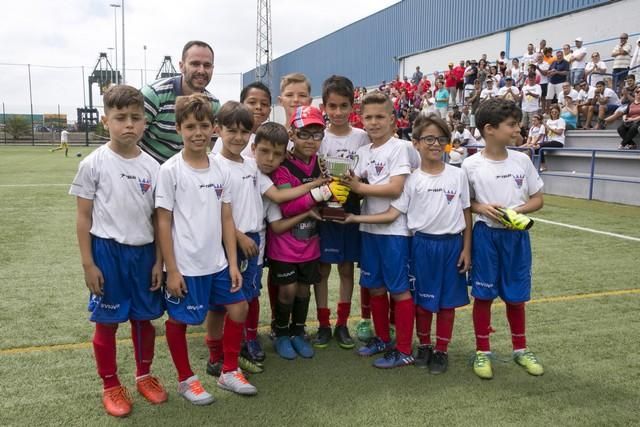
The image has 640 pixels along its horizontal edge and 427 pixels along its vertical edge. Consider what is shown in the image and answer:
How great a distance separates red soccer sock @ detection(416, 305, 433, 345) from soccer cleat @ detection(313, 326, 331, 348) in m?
0.65

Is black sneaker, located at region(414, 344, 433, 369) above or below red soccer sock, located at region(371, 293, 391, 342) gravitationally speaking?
below

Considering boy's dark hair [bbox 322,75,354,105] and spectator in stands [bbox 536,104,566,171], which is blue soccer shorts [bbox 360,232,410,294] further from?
spectator in stands [bbox 536,104,566,171]

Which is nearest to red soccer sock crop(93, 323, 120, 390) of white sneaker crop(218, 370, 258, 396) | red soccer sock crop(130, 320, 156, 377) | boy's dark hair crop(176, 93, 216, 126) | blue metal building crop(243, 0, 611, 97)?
red soccer sock crop(130, 320, 156, 377)

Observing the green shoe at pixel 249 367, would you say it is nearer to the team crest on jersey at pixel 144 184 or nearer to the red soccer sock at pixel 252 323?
the red soccer sock at pixel 252 323

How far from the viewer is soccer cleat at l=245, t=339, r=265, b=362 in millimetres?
3381

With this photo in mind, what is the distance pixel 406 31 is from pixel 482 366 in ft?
97.5

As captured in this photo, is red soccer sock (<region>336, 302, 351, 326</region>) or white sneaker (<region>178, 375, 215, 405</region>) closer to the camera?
white sneaker (<region>178, 375, 215, 405</region>)

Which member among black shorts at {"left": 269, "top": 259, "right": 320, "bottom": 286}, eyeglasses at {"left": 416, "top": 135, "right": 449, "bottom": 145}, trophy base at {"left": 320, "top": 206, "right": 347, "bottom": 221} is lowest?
black shorts at {"left": 269, "top": 259, "right": 320, "bottom": 286}

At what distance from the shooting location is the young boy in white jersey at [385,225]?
10.6 feet

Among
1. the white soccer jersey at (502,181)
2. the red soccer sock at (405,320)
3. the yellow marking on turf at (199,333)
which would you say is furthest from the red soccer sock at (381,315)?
the white soccer jersey at (502,181)

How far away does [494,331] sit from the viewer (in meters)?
3.82

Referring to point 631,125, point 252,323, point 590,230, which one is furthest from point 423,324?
point 631,125

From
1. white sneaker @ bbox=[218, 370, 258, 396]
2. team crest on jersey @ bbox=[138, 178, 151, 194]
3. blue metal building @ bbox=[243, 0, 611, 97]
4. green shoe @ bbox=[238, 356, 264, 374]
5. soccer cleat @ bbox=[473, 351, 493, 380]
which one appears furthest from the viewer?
blue metal building @ bbox=[243, 0, 611, 97]

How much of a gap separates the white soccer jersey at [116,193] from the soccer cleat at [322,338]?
1.48 metres
